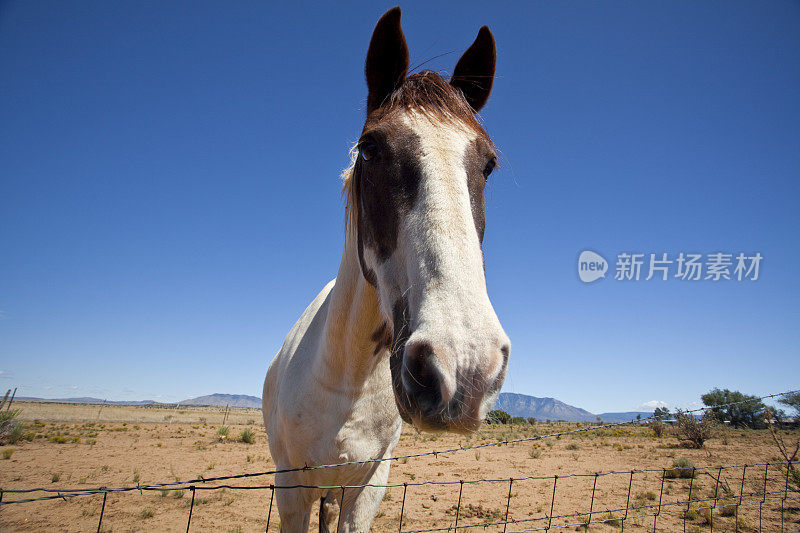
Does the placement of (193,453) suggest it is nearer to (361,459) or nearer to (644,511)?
(644,511)

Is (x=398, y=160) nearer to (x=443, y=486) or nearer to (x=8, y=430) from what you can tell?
(x=443, y=486)

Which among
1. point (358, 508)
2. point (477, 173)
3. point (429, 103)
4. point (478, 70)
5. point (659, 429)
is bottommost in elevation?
point (659, 429)

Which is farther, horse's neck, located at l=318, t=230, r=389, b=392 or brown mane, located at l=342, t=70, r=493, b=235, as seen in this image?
horse's neck, located at l=318, t=230, r=389, b=392

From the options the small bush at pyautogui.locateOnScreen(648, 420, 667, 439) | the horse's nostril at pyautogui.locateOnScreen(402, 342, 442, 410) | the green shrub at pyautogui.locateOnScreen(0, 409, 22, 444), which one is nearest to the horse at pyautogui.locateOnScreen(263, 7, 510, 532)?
the horse's nostril at pyautogui.locateOnScreen(402, 342, 442, 410)

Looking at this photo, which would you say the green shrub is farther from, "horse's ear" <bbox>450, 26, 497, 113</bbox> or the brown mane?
"horse's ear" <bbox>450, 26, 497, 113</bbox>

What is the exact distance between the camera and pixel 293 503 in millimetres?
2561

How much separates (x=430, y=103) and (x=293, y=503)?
104 inches

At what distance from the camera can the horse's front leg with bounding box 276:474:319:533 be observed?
255 centimetres

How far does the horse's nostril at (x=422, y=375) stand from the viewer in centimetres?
115

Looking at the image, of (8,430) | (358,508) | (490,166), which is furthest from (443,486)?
(8,430)

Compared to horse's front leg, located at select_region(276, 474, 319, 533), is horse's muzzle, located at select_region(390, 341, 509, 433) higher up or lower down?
higher up

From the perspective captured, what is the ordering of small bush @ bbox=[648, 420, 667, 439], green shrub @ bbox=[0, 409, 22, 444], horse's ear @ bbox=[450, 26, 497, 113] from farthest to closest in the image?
1. small bush @ bbox=[648, 420, 667, 439]
2. green shrub @ bbox=[0, 409, 22, 444]
3. horse's ear @ bbox=[450, 26, 497, 113]

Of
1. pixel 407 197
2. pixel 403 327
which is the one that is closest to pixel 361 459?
pixel 403 327

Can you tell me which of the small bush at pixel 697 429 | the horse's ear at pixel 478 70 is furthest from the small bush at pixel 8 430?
the small bush at pixel 697 429
